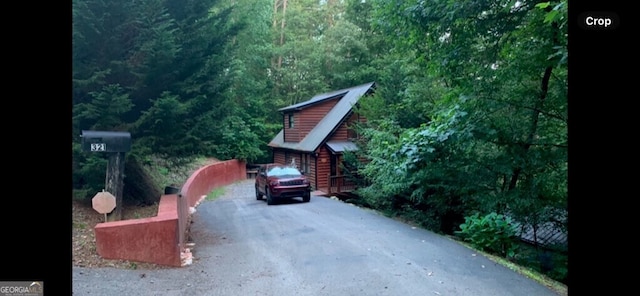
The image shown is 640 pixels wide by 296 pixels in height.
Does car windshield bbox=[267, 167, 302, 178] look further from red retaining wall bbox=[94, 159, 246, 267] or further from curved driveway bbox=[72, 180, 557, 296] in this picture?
red retaining wall bbox=[94, 159, 246, 267]

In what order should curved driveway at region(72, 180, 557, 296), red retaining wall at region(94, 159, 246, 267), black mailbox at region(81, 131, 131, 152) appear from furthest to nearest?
black mailbox at region(81, 131, 131, 152)
red retaining wall at region(94, 159, 246, 267)
curved driveway at region(72, 180, 557, 296)

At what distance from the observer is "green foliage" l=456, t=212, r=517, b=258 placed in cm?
712

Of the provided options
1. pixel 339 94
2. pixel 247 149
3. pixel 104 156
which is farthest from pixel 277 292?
pixel 247 149

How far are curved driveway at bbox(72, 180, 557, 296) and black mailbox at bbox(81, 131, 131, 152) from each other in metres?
1.54

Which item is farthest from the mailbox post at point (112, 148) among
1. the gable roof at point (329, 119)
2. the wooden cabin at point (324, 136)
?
the gable roof at point (329, 119)

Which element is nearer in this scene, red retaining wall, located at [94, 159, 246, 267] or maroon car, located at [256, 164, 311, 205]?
red retaining wall, located at [94, 159, 246, 267]

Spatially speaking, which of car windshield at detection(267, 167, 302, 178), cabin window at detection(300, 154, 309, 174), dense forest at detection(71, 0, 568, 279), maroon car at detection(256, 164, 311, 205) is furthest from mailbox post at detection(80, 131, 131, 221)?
cabin window at detection(300, 154, 309, 174)

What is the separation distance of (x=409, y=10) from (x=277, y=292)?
167 inches

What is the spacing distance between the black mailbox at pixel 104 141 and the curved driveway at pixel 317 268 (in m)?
1.54

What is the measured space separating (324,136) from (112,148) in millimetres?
14034

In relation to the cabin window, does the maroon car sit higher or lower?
lower

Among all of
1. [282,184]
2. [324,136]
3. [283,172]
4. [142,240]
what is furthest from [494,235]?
[324,136]

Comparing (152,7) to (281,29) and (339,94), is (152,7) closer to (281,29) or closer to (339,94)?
(339,94)

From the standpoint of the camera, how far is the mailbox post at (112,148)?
4.96m
